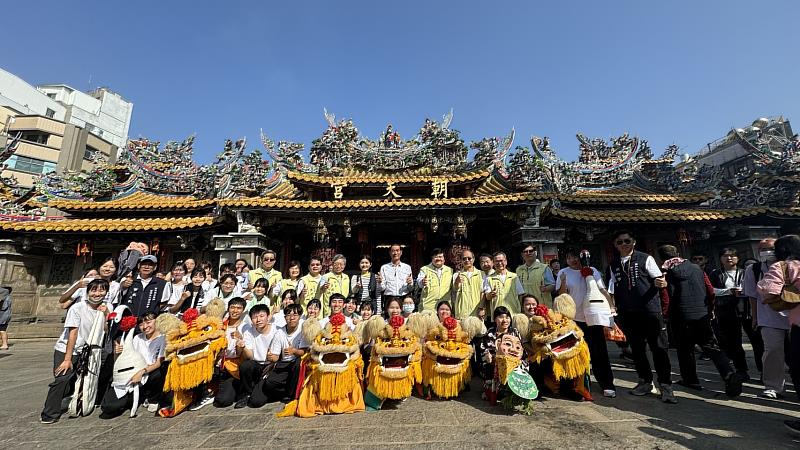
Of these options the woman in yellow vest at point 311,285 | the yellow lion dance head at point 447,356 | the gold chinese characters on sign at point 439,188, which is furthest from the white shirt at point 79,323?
the gold chinese characters on sign at point 439,188

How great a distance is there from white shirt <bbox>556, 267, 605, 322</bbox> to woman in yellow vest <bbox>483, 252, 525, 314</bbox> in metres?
0.67

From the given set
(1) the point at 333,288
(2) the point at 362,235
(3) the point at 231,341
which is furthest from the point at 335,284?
(2) the point at 362,235

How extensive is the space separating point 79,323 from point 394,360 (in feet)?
10.9

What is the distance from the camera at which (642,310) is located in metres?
3.63

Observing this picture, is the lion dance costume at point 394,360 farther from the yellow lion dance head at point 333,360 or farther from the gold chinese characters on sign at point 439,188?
the gold chinese characters on sign at point 439,188

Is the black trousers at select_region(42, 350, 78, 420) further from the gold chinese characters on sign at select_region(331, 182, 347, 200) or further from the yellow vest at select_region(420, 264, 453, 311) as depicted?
the gold chinese characters on sign at select_region(331, 182, 347, 200)

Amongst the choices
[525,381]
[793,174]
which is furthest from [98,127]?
[793,174]

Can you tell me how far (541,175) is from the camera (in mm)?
9633

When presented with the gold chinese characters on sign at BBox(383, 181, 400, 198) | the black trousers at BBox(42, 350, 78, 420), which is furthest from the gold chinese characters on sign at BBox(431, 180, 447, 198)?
the black trousers at BBox(42, 350, 78, 420)

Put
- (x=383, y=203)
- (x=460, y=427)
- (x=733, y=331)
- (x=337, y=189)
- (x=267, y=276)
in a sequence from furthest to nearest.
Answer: (x=337, y=189) → (x=383, y=203) → (x=267, y=276) → (x=733, y=331) → (x=460, y=427)

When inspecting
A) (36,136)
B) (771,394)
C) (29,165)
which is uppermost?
(36,136)

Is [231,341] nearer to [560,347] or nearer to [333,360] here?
[333,360]

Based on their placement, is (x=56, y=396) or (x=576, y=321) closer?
(x=56, y=396)

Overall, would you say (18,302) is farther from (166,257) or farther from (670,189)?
(670,189)
